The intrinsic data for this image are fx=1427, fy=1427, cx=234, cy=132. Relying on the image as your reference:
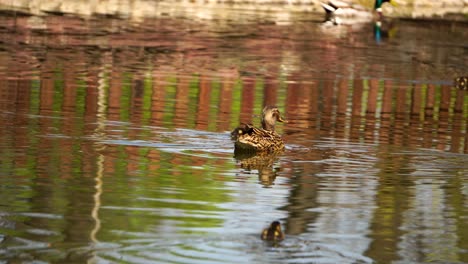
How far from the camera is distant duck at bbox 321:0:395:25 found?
71.8 meters

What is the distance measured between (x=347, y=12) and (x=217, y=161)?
54639mm

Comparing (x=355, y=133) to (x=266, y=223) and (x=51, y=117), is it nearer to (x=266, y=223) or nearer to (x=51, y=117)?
(x=51, y=117)

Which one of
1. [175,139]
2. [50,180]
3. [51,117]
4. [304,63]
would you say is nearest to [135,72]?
[304,63]

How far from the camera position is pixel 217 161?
18.8 metres

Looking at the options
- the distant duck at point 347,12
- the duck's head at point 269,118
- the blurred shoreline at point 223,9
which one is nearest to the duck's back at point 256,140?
the duck's head at point 269,118

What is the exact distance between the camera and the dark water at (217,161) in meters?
12.7

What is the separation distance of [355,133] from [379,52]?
80.9 ft

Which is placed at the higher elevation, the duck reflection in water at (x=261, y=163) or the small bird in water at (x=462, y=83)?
the small bird in water at (x=462, y=83)

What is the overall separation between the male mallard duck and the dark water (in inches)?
4.8

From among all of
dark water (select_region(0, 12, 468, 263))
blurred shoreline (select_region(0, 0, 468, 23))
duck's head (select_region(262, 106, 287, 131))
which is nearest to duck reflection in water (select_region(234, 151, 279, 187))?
dark water (select_region(0, 12, 468, 263))

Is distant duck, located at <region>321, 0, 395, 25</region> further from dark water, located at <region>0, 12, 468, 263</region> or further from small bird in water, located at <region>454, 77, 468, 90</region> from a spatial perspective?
small bird in water, located at <region>454, 77, 468, 90</region>

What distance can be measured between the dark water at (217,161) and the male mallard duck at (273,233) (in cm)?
12

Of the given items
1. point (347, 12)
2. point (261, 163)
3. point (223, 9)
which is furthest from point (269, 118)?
point (223, 9)

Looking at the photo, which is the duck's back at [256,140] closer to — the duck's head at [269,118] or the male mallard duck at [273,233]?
the duck's head at [269,118]
